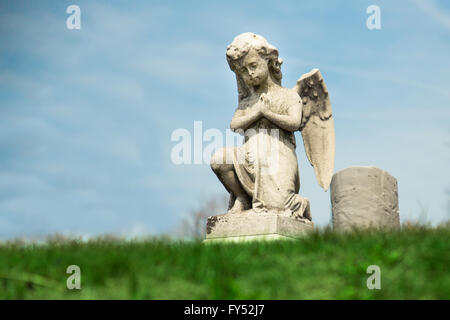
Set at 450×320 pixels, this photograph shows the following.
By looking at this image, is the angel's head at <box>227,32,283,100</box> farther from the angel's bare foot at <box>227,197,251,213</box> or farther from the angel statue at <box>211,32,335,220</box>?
the angel's bare foot at <box>227,197,251,213</box>

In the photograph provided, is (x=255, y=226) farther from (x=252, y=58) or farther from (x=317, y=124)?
(x=252, y=58)

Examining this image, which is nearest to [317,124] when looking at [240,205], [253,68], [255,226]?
[253,68]

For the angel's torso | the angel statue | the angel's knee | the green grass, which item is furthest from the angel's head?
the green grass

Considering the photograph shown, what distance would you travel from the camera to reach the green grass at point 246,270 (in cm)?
567

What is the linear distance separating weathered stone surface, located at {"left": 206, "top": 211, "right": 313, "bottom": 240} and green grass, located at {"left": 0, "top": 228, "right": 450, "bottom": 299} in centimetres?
162

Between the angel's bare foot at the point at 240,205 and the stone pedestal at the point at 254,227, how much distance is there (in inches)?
6.8

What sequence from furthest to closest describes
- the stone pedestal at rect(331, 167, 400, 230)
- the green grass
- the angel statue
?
the stone pedestal at rect(331, 167, 400, 230) < the angel statue < the green grass

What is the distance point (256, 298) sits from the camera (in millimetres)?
5516

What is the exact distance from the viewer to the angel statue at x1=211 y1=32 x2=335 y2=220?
9414 mm

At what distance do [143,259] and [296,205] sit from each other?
11.6 feet

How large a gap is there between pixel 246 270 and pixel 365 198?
4164 millimetres

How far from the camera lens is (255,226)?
29.4 feet

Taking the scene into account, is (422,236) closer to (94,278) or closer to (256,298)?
(256,298)

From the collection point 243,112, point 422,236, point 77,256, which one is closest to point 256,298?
point 77,256
